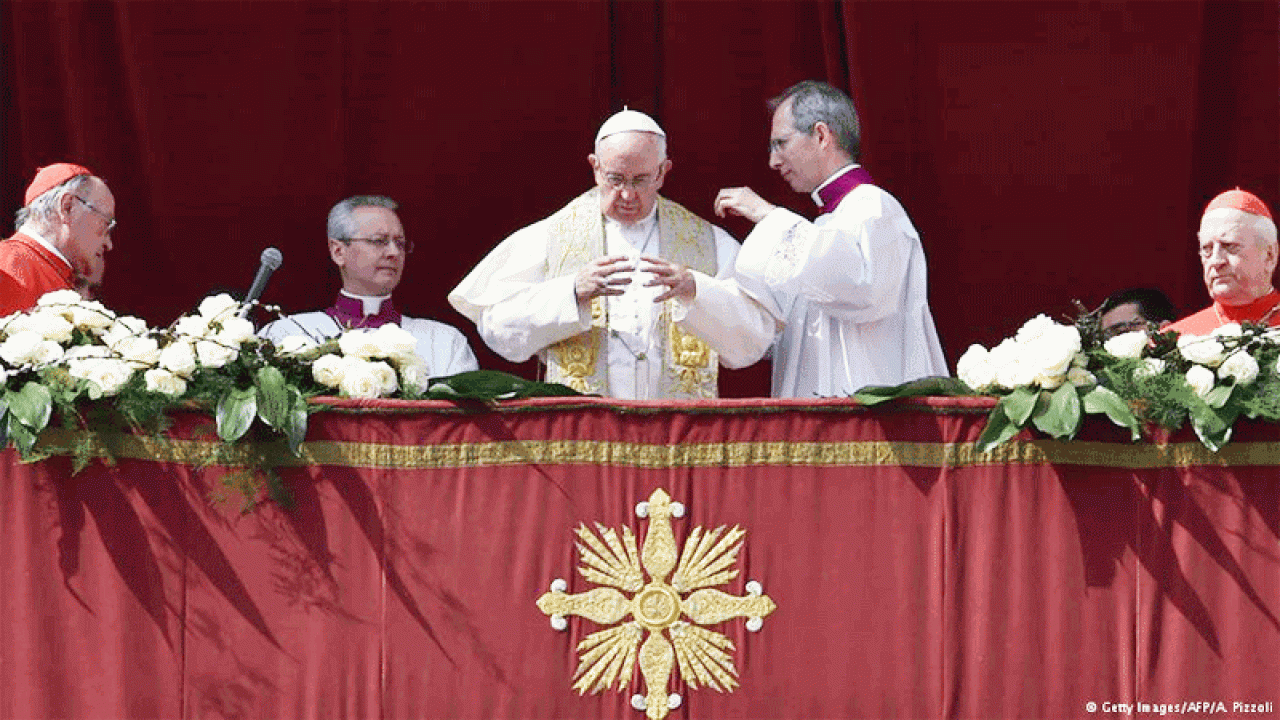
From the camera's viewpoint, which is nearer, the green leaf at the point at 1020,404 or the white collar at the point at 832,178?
the green leaf at the point at 1020,404

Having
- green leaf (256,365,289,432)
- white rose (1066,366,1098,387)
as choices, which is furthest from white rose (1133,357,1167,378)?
green leaf (256,365,289,432)

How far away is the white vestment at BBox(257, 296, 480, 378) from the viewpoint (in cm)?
826

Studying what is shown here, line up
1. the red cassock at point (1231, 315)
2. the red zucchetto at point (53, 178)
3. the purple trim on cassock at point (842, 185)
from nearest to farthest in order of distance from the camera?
the purple trim on cassock at point (842, 185) → the red cassock at point (1231, 315) → the red zucchetto at point (53, 178)

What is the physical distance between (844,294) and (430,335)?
1.73 metres

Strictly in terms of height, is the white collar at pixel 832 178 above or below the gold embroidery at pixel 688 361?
above

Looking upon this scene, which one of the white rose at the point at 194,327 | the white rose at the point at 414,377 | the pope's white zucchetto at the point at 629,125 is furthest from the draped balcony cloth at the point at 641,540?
the pope's white zucchetto at the point at 629,125

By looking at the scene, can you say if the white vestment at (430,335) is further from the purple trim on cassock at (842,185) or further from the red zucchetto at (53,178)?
the purple trim on cassock at (842,185)

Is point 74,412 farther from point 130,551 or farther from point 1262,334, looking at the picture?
point 1262,334

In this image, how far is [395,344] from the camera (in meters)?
6.64

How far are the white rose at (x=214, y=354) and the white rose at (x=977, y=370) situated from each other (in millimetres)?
1837

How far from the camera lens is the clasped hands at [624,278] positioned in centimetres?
701

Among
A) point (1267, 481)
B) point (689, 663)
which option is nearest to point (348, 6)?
point (689, 663)

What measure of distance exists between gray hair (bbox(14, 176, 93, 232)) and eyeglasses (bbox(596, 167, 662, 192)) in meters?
1.56

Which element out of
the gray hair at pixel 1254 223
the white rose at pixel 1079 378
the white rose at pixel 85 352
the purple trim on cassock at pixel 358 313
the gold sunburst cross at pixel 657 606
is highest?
the gray hair at pixel 1254 223
